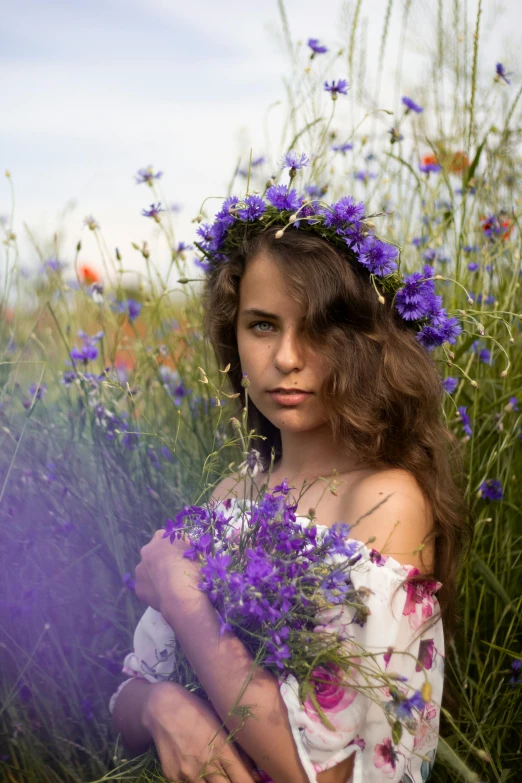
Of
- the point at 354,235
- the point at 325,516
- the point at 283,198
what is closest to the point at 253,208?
the point at 283,198

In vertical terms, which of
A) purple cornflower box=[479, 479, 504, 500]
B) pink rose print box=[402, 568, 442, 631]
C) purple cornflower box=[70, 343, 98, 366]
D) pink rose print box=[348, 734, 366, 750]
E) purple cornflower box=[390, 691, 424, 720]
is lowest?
→ pink rose print box=[348, 734, 366, 750]

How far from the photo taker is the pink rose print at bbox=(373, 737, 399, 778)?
124cm

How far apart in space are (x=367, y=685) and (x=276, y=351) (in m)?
0.60

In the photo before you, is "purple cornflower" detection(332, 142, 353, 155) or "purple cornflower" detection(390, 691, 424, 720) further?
"purple cornflower" detection(332, 142, 353, 155)

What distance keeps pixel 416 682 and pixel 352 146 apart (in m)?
1.54

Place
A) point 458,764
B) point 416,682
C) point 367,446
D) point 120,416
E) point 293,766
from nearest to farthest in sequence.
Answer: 1. point 458,764
2. point 293,766
3. point 416,682
4. point 367,446
5. point 120,416

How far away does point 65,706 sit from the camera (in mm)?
1625

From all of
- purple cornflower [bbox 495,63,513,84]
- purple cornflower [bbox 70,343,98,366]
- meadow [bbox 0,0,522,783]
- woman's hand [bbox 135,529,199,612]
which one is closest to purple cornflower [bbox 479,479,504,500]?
meadow [bbox 0,0,522,783]

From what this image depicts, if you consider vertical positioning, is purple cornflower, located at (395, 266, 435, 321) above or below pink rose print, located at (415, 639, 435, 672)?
above

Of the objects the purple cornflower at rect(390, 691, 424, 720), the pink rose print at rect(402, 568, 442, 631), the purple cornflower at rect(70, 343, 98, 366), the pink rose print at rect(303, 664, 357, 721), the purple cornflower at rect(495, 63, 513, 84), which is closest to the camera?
the purple cornflower at rect(390, 691, 424, 720)

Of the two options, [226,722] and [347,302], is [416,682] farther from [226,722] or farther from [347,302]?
[347,302]

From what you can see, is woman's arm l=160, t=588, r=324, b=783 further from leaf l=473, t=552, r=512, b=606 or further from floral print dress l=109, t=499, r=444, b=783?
leaf l=473, t=552, r=512, b=606

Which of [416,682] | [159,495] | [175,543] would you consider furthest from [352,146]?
[416,682]

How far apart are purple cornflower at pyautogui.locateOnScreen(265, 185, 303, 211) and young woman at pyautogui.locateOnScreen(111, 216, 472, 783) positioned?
0.06m
